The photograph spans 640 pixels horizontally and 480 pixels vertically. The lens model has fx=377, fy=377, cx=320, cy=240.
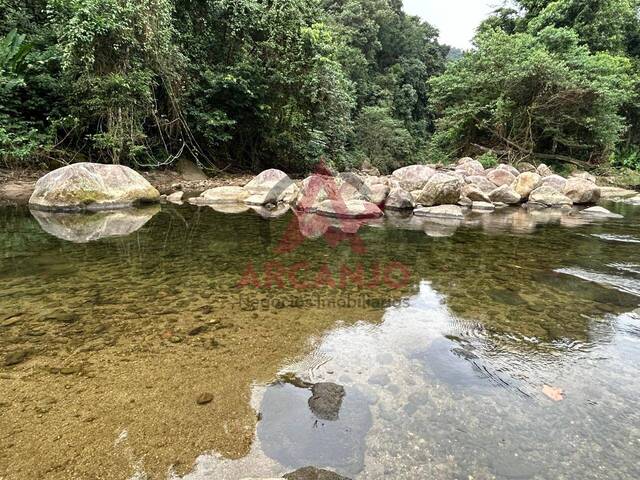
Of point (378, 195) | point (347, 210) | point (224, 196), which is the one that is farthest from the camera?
point (224, 196)

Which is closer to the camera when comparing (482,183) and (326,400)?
(326,400)

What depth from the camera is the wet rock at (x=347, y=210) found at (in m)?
7.55

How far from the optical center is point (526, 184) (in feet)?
34.4

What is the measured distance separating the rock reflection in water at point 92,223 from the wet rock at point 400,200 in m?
5.21

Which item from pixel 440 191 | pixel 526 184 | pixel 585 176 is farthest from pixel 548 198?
pixel 585 176

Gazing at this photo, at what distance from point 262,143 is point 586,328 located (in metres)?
13.2

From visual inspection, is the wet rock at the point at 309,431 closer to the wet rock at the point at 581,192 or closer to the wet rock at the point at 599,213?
the wet rock at the point at 599,213

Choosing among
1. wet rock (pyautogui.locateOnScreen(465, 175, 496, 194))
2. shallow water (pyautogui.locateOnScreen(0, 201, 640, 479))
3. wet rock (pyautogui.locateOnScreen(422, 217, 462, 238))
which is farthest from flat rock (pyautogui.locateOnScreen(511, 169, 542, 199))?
shallow water (pyautogui.locateOnScreen(0, 201, 640, 479))

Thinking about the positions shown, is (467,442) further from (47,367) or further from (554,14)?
(554,14)

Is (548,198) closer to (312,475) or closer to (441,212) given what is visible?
(441,212)

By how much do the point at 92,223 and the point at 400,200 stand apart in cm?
631

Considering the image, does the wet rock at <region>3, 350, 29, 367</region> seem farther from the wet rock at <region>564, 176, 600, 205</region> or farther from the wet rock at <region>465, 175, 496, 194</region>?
the wet rock at <region>564, 176, 600, 205</region>

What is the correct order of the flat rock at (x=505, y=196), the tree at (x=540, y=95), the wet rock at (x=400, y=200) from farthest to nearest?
the tree at (x=540, y=95), the flat rock at (x=505, y=196), the wet rock at (x=400, y=200)

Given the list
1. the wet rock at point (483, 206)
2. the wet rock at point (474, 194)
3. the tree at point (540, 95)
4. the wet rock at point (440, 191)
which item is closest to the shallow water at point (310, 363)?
the wet rock at point (440, 191)
